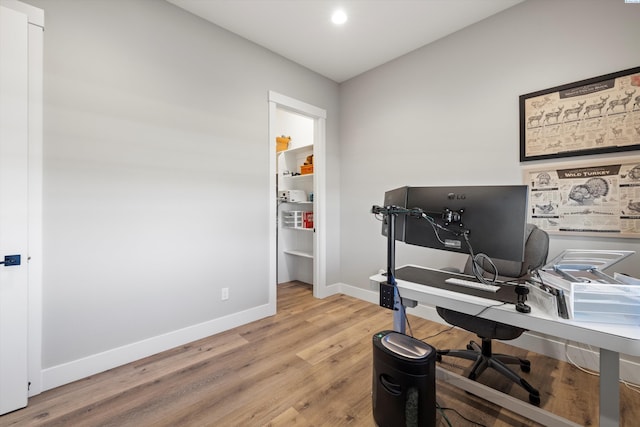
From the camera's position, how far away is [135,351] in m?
2.12

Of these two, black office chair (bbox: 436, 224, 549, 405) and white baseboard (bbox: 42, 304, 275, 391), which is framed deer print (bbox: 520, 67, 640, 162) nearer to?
black office chair (bbox: 436, 224, 549, 405)

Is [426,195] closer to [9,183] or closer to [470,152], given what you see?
[470,152]

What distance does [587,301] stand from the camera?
1.05 m

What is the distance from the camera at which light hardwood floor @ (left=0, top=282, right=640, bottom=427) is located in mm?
1536

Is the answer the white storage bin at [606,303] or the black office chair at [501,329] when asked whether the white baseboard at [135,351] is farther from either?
the white storage bin at [606,303]

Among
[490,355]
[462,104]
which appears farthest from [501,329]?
[462,104]

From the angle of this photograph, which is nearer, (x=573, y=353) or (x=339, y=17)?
(x=573, y=353)

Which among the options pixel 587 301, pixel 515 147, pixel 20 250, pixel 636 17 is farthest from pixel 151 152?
pixel 636 17

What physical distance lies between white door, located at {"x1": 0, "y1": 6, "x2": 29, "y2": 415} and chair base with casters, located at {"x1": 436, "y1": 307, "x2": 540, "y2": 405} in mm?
2635

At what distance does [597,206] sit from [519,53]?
1.37 meters

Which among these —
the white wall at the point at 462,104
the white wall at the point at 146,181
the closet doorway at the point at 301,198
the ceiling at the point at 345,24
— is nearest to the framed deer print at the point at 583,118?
the white wall at the point at 462,104

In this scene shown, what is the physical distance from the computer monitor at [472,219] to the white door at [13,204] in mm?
2274

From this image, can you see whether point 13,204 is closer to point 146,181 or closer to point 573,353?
point 146,181

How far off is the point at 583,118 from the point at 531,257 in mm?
1124
